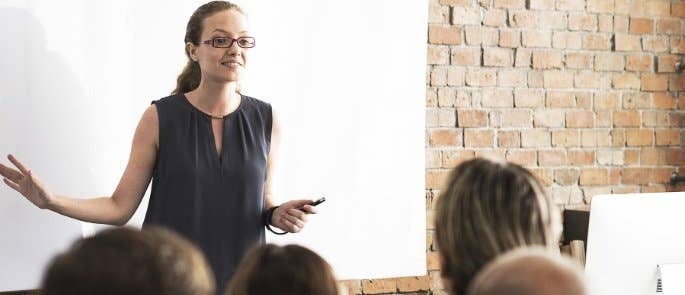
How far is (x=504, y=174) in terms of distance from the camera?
5.08 feet

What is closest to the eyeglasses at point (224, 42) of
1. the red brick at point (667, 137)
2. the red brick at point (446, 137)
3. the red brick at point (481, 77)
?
the red brick at point (446, 137)

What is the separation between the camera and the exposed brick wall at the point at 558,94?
3.77 m

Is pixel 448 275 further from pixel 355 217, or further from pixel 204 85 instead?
pixel 355 217

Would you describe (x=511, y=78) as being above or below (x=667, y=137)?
above

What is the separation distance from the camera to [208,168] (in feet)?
8.88

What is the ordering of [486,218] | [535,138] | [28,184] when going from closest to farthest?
1. [486,218]
2. [28,184]
3. [535,138]

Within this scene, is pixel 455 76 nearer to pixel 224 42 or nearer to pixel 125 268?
pixel 224 42

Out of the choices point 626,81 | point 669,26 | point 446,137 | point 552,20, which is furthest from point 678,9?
point 446,137

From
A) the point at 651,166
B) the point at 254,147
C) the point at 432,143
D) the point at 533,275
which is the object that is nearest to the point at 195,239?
the point at 254,147

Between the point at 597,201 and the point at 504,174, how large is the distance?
74 cm

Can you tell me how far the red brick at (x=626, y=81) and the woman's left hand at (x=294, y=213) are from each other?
1953 millimetres

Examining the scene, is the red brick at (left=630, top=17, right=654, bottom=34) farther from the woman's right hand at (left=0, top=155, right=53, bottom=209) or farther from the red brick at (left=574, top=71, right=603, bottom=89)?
the woman's right hand at (left=0, top=155, right=53, bottom=209)

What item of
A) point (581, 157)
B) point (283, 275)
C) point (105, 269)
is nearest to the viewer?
point (105, 269)

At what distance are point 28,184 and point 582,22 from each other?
7.92 feet
